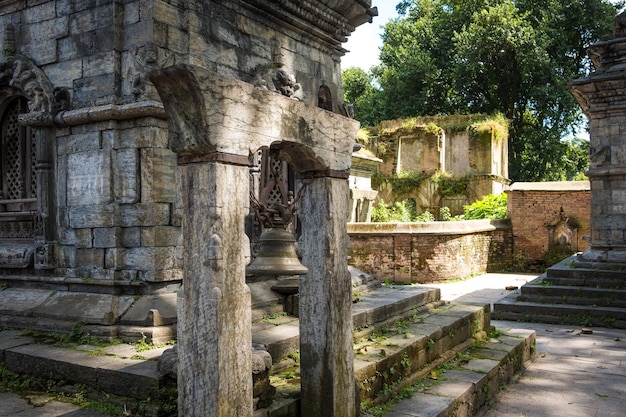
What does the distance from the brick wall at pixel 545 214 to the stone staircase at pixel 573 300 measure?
7034 millimetres

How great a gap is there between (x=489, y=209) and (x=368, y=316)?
15900 millimetres

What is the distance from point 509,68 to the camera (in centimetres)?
2922

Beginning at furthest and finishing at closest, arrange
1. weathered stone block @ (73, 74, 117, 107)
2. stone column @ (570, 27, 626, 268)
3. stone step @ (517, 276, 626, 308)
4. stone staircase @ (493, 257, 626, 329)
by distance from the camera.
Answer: stone column @ (570, 27, 626, 268) < stone step @ (517, 276, 626, 308) < stone staircase @ (493, 257, 626, 329) < weathered stone block @ (73, 74, 117, 107)

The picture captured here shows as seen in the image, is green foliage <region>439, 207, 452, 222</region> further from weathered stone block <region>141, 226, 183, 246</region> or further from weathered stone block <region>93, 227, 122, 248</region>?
weathered stone block <region>93, 227, 122, 248</region>

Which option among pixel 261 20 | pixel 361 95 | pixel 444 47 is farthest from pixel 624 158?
pixel 361 95

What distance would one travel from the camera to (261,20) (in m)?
6.91

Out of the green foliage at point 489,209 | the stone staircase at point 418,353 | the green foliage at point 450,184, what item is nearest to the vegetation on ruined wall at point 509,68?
the green foliage at point 450,184

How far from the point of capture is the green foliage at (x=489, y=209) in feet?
65.9

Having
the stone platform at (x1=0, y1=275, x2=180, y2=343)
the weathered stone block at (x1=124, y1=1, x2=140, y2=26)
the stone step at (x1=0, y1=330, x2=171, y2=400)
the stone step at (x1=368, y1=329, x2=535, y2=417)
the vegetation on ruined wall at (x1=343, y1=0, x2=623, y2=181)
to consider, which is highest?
the vegetation on ruined wall at (x1=343, y1=0, x2=623, y2=181)

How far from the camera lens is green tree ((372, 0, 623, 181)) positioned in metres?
28.2

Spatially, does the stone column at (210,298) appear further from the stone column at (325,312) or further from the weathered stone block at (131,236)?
the weathered stone block at (131,236)

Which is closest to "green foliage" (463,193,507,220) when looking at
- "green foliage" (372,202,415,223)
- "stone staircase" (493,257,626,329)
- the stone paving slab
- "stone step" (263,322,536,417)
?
"green foliage" (372,202,415,223)

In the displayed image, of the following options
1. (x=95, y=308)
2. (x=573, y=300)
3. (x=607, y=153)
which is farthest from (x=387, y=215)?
(x=95, y=308)

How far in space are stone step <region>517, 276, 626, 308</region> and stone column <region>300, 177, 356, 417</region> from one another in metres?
7.73
